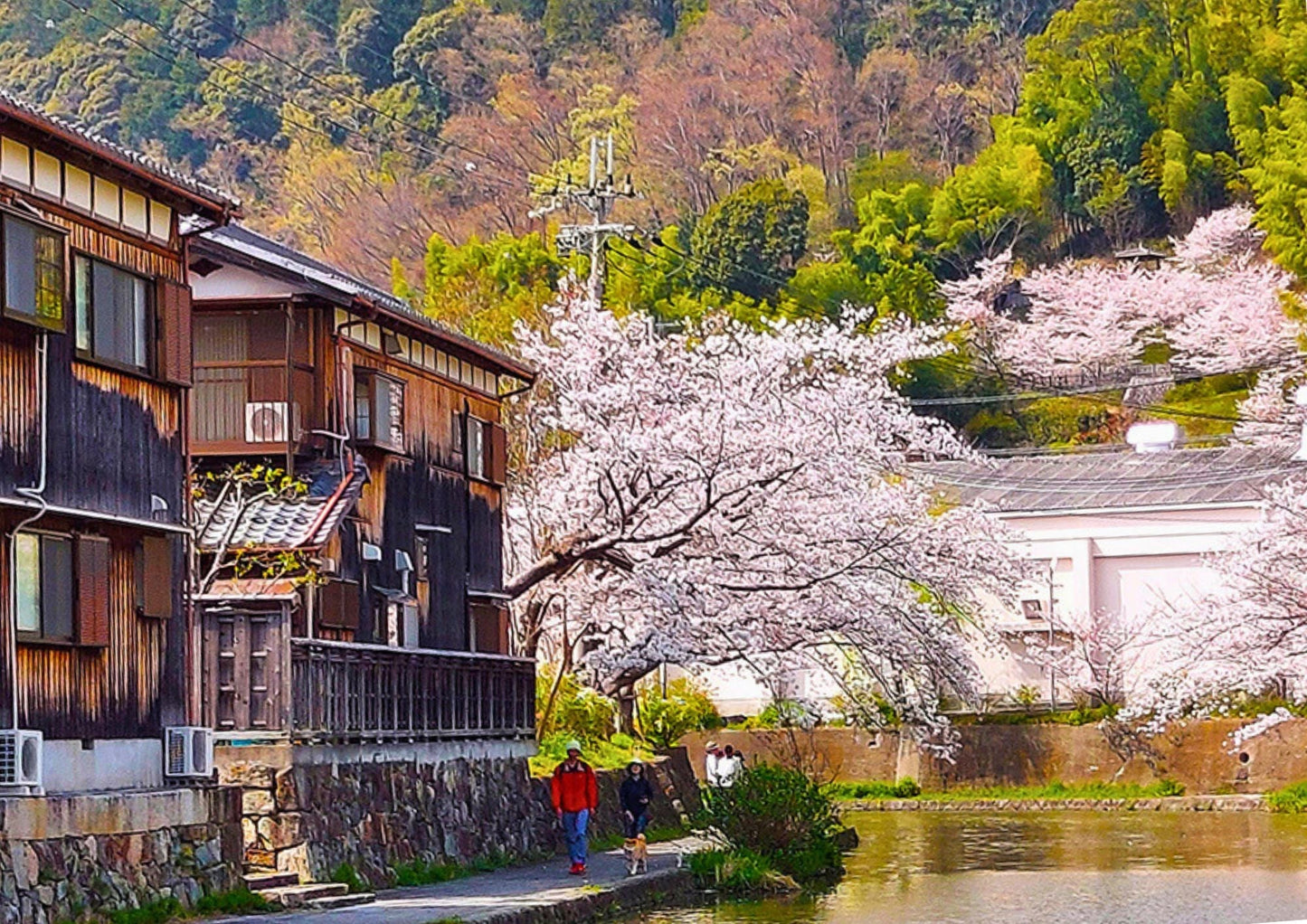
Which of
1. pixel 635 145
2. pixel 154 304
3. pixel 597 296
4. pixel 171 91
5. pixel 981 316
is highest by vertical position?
pixel 171 91

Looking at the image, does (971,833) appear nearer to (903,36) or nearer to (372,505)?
(372,505)

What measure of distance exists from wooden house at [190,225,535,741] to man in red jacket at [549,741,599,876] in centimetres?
197

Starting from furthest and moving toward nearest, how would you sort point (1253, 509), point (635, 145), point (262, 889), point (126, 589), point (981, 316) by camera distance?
point (635, 145)
point (981, 316)
point (1253, 509)
point (262, 889)
point (126, 589)

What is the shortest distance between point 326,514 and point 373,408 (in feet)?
7.17

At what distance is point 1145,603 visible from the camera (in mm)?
53719

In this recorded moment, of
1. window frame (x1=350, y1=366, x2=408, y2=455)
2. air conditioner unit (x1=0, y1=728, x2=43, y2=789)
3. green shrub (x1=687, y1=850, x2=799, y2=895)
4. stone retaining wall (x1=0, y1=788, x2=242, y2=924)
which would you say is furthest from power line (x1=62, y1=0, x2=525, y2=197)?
air conditioner unit (x1=0, y1=728, x2=43, y2=789)

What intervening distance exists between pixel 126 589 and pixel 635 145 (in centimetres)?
6517

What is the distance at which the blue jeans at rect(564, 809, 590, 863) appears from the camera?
24.6 m

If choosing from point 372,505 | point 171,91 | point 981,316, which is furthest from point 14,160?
point 171,91

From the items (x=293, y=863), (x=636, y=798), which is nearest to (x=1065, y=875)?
(x=636, y=798)

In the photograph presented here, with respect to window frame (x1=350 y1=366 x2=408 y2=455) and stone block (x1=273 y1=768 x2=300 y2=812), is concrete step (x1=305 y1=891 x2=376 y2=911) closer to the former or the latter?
stone block (x1=273 y1=768 x2=300 y2=812)

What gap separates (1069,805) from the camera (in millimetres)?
47062

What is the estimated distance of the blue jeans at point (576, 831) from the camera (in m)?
24.6

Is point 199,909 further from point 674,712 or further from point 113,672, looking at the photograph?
point 674,712
